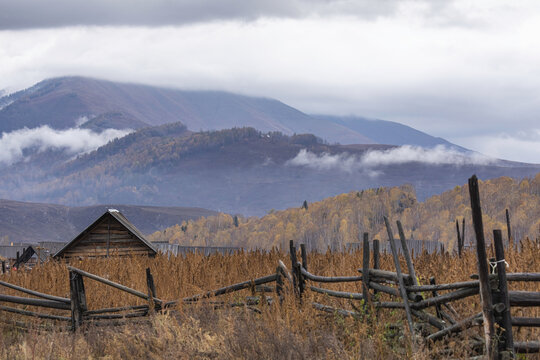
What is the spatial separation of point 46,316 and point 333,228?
12554 centimetres

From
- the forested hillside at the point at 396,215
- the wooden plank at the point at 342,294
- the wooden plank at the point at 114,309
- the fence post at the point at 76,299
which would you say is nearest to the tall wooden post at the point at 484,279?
the wooden plank at the point at 342,294

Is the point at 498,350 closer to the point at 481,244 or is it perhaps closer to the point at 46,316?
the point at 481,244

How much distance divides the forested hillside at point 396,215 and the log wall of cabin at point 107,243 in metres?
70.7

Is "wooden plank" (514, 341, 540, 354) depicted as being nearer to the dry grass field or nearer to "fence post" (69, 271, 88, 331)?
the dry grass field

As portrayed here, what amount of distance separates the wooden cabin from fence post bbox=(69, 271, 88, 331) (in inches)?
551

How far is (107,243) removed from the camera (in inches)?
1111

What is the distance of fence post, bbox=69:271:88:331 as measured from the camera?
1346 centimetres

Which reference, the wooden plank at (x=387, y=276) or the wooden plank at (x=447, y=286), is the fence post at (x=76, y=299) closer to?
the wooden plank at (x=387, y=276)

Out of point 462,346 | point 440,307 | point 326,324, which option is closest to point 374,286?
point 326,324

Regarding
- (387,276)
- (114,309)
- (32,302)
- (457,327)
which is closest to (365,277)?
(387,276)

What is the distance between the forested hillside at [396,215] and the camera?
11212 cm

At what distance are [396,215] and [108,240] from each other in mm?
108781

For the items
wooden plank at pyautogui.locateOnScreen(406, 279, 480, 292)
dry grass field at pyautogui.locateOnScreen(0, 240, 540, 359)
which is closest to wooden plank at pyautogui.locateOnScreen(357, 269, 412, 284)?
wooden plank at pyautogui.locateOnScreen(406, 279, 480, 292)

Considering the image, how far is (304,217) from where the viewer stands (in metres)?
155
